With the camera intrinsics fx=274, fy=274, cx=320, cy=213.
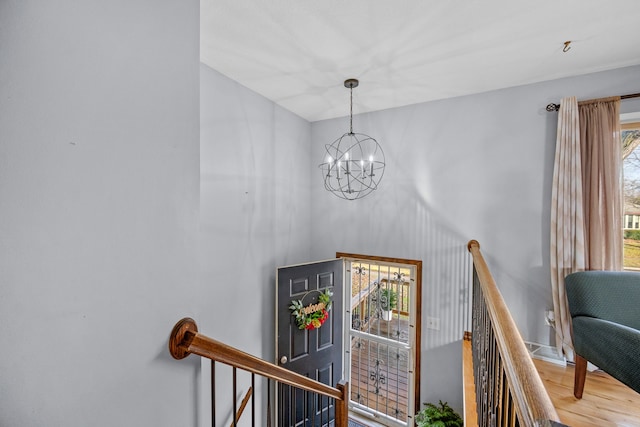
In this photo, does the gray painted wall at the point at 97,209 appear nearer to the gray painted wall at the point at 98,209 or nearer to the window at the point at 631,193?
the gray painted wall at the point at 98,209

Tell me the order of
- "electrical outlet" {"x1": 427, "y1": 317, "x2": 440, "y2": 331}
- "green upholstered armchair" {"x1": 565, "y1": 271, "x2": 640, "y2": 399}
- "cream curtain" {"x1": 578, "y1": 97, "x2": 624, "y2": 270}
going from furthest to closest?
"electrical outlet" {"x1": 427, "y1": 317, "x2": 440, "y2": 331}
"cream curtain" {"x1": 578, "y1": 97, "x2": 624, "y2": 270}
"green upholstered armchair" {"x1": 565, "y1": 271, "x2": 640, "y2": 399}

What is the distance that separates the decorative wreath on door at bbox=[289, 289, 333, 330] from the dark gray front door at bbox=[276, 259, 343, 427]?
0.04 meters

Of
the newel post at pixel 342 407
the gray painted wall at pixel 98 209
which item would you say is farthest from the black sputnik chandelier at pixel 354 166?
the gray painted wall at pixel 98 209

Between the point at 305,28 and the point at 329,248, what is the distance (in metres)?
2.40

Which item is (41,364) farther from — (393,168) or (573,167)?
(573,167)

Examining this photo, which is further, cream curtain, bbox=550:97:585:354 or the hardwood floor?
cream curtain, bbox=550:97:585:354

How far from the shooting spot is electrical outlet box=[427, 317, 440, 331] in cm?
280

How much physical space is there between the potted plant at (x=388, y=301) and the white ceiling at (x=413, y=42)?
7.09 ft

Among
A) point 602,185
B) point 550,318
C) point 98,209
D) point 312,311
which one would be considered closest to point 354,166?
point 312,311

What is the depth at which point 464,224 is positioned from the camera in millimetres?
2693

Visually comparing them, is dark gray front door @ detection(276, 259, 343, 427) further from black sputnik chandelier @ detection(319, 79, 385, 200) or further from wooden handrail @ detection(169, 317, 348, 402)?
wooden handrail @ detection(169, 317, 348, 402)

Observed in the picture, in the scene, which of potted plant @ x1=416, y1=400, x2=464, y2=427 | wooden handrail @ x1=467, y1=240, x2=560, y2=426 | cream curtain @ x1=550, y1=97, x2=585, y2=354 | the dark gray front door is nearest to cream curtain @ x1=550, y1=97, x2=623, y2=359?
cream curtain @ x1=550, y1=97, x2=585, y2=354

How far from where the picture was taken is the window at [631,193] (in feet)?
7.18

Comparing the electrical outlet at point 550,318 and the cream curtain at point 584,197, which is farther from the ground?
the cream curtain at point 584,197
